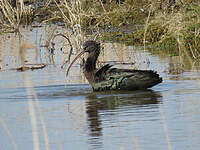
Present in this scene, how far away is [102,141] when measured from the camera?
7.88 meters

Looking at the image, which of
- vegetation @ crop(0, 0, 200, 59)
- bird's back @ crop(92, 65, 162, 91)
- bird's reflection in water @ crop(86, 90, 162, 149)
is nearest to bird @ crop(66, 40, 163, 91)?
bird's back @ crop(92, 65, 162, 91)

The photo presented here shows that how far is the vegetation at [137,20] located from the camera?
17484 mm

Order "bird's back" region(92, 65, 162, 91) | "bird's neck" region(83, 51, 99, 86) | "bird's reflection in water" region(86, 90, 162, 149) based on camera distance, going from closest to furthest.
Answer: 1. "bird's reflection in water" region(86, 90, 162, 149)
2. "bird's back" region(92, 65, 162, 91)
3. "bird's neck" region(83, 51, 99, 86)

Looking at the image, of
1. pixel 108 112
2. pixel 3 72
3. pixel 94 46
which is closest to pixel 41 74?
pixel 3 72

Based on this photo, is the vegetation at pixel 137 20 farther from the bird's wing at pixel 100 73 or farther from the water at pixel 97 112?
the bird's wing at pixel 100 73

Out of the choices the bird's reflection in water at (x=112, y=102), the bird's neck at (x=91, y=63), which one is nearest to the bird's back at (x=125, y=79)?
the bird's reflection in water at (x=112, y=102)

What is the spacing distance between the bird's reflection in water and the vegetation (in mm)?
2422

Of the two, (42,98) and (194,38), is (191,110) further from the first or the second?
(194,38)

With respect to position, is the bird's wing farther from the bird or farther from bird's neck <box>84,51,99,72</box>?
bird's neck <box>84,51,99,72</box>

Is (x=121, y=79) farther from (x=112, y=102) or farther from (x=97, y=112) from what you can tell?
(x=97, y=112)

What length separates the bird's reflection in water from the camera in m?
9.21

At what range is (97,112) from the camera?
400 inches

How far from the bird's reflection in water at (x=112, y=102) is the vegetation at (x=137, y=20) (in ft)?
7.95

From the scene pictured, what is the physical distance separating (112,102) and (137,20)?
13809mm
